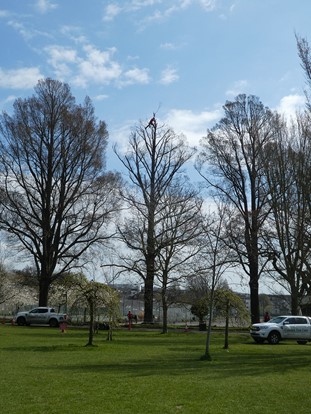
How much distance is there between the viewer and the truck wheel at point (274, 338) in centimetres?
2802

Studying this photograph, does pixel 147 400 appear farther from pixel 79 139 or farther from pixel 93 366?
pixel 79 139

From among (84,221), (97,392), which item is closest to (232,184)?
(84,221)

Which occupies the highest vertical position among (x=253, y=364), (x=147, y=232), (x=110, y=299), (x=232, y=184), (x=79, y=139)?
(x=79, y=139)

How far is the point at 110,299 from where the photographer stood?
22125 millimetres

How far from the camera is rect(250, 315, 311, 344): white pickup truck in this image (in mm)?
27984

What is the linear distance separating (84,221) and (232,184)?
1233 cm

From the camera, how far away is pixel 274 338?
1108 inches

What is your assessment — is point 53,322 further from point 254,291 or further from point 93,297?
point 93,297

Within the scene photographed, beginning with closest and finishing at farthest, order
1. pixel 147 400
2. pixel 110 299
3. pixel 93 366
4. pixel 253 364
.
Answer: pixel 147 400 → pixel 93 366 → pixel 253 364 → pixel 110 299

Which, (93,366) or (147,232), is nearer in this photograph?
(93,366)

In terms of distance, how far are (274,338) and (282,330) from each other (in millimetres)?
638

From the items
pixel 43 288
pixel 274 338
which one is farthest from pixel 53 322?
pixel 274 338

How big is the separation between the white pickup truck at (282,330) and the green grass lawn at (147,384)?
34.2ft

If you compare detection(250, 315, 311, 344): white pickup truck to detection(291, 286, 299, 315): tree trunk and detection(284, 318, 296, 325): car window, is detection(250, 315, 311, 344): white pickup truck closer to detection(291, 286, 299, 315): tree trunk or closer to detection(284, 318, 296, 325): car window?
detection(284, 318, 296, 325): car window
